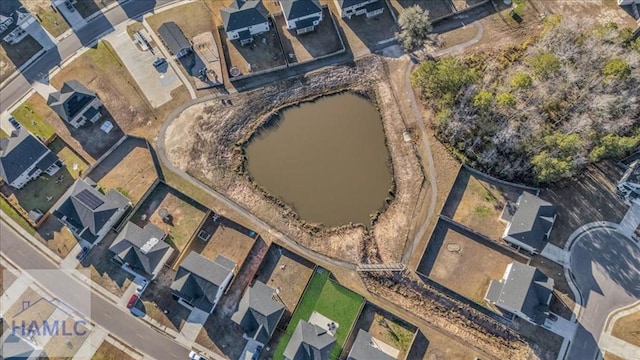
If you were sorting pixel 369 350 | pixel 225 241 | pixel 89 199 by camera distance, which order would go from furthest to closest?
1. pixel 225 241
2. pixel 89 199
3. pixel 369 350

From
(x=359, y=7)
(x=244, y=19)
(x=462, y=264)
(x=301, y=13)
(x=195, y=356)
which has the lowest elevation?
(x=195, y=356)

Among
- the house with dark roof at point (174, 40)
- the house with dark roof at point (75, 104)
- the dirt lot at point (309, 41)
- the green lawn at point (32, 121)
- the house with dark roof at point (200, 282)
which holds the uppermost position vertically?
the dirt lot at point (309, 41)

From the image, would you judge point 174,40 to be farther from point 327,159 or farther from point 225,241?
point 225,241

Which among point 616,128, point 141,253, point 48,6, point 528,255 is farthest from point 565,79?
point 48,6

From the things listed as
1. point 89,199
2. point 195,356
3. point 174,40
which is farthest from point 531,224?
point 174,40

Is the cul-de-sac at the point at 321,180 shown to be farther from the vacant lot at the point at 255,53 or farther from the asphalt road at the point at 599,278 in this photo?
the vacant lot at the point at 255,53

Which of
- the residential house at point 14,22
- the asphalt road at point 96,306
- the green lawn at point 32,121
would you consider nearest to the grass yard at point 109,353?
the asphalt road at point 96,306
